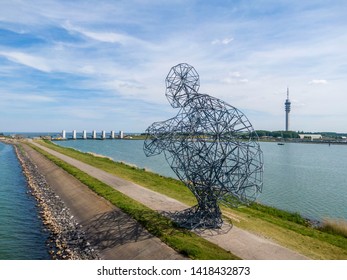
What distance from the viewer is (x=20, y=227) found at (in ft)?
72.0

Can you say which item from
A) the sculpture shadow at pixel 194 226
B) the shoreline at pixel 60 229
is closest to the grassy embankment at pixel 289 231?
the sculpture shadow at pixel 194 226

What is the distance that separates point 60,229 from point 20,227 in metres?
2.87

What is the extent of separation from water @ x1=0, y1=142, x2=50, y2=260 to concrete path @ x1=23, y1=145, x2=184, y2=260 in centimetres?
255

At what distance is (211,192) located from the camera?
712 inches

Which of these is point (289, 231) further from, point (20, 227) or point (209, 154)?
point (20, 227)

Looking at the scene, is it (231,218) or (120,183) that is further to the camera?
(120,183)

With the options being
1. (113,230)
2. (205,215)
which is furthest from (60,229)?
(205,215)

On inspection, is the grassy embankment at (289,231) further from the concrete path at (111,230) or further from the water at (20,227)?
the water at (20,227)

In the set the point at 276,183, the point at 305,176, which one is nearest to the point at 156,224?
the point at 276,183

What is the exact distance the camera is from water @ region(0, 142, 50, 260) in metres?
17.7

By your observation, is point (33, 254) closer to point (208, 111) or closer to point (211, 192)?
point (211, 192)

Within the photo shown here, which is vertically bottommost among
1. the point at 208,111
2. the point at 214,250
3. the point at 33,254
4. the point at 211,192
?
the point at 33,254

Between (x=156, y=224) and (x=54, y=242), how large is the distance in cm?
583

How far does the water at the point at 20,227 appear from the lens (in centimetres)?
1770
